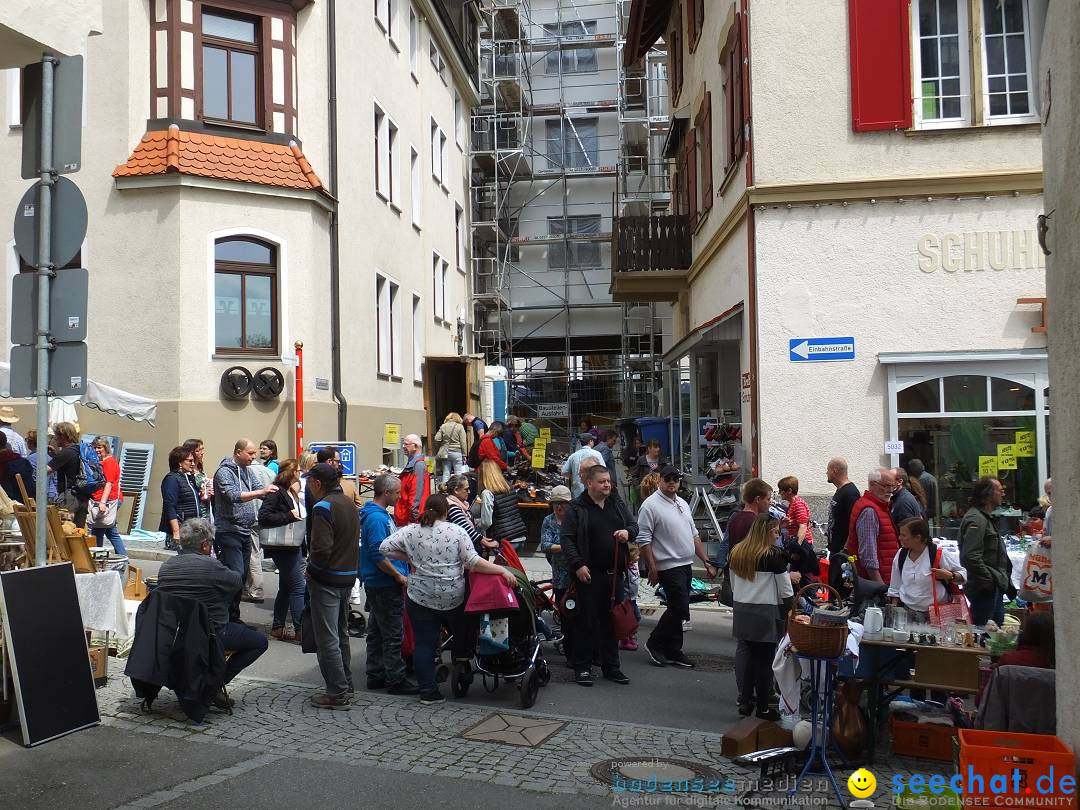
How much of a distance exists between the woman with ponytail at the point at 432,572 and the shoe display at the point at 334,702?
0.58 metres

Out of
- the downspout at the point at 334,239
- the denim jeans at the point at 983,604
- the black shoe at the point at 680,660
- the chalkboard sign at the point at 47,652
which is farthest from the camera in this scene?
the downspout at the point at 334,239

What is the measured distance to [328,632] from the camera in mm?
7367

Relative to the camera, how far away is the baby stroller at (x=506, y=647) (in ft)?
25.3

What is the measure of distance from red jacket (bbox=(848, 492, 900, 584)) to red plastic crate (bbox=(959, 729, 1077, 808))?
4464mm

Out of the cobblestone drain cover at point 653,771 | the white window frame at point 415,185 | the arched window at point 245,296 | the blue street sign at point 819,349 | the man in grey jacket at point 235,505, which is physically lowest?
the cobblestone drain cover at point 653,771

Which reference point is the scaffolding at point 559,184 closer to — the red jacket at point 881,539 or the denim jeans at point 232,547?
the denim jeans at point 232,547

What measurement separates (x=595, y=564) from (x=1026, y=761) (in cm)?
438

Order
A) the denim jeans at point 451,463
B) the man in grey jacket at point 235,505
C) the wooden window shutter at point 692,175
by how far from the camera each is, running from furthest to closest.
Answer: the wooden window shutter at point 692,175, the denim jeans at point 451,463, the man in grey jacket at point 235,505

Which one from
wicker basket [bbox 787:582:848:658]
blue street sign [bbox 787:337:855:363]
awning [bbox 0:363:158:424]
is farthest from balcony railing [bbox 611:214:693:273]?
wicker basket [bbox 787:582:848:658]

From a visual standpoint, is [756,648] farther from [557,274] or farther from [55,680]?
[557,274]

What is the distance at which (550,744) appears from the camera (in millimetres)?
6582

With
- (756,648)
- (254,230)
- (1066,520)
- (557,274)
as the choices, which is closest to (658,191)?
(557,274)

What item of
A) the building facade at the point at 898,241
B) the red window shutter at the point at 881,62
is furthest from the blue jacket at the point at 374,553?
the red window shutter at the point at 881,62

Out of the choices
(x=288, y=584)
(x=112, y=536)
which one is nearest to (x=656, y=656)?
(x=288, y=584)
